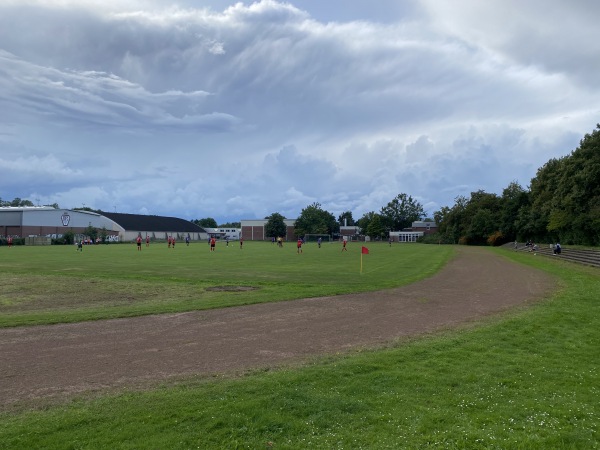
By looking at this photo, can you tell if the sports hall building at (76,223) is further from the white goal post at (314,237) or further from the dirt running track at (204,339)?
the dirt running track at (204,339)

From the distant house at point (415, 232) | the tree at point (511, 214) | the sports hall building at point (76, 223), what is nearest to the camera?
the tree at point (511, 214)

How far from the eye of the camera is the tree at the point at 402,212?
610 feet

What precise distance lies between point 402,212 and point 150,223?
99.1 m

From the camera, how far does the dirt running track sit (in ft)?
24.5

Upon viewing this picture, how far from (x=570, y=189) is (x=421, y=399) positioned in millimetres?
61340

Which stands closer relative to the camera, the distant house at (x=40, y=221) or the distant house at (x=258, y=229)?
the distant house at (x=40, y=221)

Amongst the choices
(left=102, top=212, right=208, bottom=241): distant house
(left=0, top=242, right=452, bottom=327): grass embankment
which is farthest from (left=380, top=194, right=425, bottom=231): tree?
(left=0, top=242, right=452, bottom=327): grass embankment

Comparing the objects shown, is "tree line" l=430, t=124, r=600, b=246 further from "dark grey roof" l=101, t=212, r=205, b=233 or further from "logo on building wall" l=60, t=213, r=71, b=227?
"logo on building wall" l=60, t=213, r=71, b=227

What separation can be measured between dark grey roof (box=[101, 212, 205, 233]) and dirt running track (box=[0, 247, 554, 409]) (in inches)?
4828

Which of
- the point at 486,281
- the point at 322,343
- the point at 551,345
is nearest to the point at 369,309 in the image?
the point at 322,343

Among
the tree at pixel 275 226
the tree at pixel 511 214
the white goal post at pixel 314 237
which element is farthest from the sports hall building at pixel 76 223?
the tree at pixel 511 214

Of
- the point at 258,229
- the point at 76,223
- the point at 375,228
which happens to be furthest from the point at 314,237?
the point at 76,223

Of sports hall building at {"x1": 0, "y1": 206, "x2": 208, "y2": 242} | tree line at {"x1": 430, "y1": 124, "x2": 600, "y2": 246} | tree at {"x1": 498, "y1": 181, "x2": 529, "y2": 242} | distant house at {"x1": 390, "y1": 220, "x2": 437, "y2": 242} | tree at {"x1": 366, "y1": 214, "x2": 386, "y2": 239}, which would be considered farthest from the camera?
tree at {"x1": 366, "y1": 214, "x2": 386, "y2": 239}

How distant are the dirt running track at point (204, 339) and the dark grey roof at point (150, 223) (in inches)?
4828
